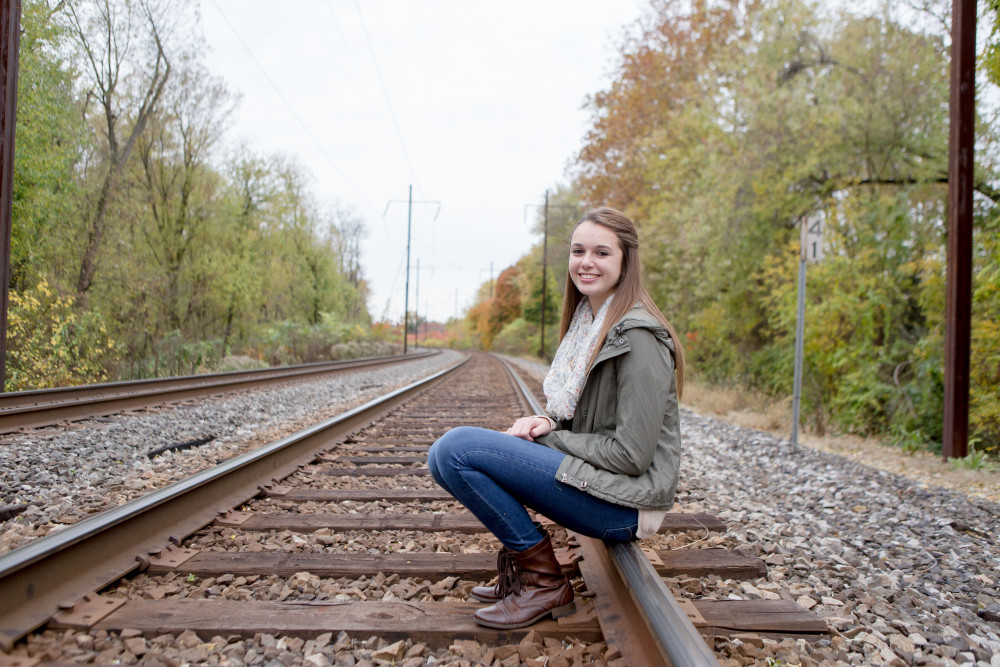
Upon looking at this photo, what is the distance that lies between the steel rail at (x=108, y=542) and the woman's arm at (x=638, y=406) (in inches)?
75.2

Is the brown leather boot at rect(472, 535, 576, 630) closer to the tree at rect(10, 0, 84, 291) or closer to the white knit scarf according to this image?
the white knit scarf

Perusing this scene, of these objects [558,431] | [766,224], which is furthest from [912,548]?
[766,224]

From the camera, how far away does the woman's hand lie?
2271mm

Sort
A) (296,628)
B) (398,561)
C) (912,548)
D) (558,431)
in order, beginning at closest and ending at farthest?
(296,628)
(558,431)
(398,561)
(912,548)

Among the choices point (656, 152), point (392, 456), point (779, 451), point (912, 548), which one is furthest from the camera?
point (656, 152)

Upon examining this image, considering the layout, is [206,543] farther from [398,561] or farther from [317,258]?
[317,258]

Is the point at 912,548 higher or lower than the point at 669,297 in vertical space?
lower

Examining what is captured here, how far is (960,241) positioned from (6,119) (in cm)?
1042

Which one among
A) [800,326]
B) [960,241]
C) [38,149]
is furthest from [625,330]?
[38,149]

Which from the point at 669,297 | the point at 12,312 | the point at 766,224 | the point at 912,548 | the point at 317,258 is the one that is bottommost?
the point at 912,548

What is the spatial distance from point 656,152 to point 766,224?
6824mm

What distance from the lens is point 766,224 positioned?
1176 centimetres

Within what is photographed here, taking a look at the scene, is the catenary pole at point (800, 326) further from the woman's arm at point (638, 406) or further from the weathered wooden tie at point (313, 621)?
the weathered wooden tie at point (313, 621)

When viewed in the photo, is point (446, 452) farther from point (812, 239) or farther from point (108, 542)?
point (812, 239)
